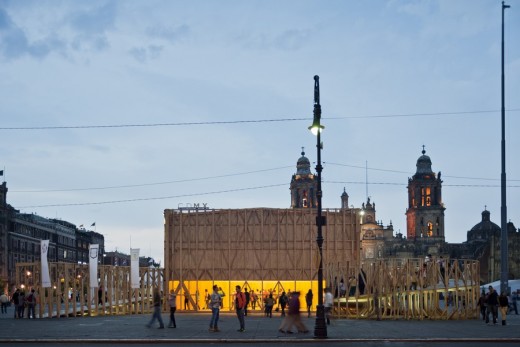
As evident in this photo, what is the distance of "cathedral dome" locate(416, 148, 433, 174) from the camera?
157 metres

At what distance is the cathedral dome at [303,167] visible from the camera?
507ft

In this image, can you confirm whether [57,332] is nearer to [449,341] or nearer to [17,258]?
[449,341]

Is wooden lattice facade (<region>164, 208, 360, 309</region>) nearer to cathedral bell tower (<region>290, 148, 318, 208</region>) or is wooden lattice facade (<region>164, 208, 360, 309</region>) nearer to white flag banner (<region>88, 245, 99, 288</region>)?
white flag banner (<region>88, 245, 99, 288</region>)

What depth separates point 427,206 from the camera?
15525 cm

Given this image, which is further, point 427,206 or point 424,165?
point 424,165

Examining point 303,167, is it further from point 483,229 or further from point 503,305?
point 503,305

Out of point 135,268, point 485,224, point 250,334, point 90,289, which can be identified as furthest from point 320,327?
point 485,224

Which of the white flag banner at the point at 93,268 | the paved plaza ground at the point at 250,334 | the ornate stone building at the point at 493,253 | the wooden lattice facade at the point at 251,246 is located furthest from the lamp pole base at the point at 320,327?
the ornate stone building at the point at 493,253

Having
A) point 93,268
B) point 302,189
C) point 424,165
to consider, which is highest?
point 424,165

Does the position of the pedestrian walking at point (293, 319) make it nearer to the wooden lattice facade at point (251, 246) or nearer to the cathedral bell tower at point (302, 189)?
the wooden lattice facade at point (251, 246)

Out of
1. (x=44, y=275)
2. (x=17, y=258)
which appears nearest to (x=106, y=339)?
(x=44, y=275)

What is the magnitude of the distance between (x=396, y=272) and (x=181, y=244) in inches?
755

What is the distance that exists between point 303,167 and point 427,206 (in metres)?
23.9

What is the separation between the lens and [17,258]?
10644 cm
